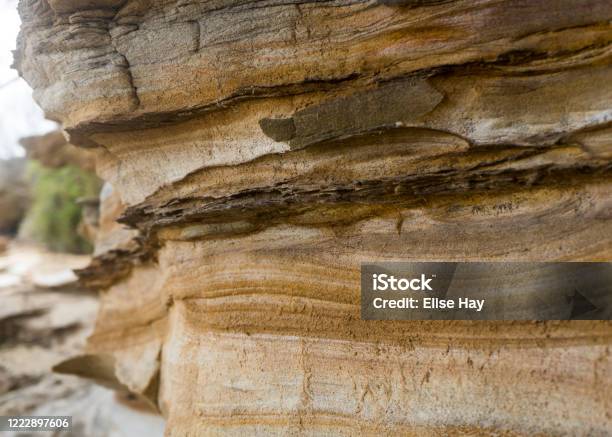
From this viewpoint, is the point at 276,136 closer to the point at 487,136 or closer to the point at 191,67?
the point at 191,67

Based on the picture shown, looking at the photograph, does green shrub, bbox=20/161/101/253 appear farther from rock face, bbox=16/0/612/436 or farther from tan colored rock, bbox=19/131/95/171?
rock face, bbox=16/0/612/436

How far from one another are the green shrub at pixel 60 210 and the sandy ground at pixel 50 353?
1142 mm

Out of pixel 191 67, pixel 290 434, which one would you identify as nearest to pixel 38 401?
pixel 290 434

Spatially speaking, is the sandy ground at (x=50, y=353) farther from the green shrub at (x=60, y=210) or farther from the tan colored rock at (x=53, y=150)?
the tan colored rock at (x=53, y=150)

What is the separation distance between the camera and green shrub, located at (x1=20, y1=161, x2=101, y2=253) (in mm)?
7609

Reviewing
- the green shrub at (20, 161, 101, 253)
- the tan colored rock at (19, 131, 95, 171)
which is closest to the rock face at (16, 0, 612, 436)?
the tan colored rock at (19, 131, 95, 171)

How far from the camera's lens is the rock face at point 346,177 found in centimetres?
189

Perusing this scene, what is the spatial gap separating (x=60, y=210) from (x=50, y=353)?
369 cm

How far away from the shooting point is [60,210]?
26.0 feet

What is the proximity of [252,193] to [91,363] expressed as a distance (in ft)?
7.87

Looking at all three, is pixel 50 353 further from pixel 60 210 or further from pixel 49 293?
pixel 60 210

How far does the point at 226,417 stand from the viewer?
2.34 metres

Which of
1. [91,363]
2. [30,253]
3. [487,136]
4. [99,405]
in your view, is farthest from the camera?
[30,253]

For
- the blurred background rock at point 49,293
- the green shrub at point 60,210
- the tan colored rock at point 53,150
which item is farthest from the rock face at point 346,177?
the green shrub at point 60,210
